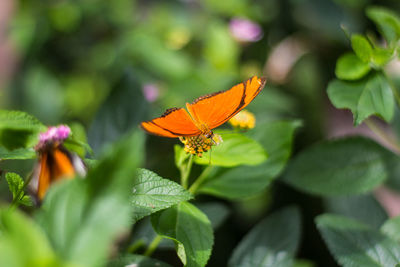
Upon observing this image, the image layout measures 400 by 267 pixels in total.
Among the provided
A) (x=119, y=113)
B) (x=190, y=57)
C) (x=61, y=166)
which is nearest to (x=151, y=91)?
(x=190, y=57)

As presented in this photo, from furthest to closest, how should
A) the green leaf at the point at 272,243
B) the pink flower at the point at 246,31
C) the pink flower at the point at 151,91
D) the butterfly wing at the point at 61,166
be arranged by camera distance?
the pink flower at the point at 246,31 → the pink flower at the point at 151,91 → the green leaf at the point at 272,243 → the butterfly wing at the point at 61,166

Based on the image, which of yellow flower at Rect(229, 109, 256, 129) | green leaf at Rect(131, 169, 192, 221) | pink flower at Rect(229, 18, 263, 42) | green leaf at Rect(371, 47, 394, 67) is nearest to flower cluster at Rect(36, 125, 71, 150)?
Answer: green leaf at Rect(131, 169, 192, 221)

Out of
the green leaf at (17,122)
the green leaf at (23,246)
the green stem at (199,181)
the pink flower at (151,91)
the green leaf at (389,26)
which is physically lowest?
the pink flower at (151,91)

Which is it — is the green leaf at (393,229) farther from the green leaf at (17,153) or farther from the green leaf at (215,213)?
the green leaf at (17,153)

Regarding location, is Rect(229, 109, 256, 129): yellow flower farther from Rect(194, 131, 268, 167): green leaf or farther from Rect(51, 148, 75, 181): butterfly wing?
Rect(51, 148, 75, 181): butterfly wing

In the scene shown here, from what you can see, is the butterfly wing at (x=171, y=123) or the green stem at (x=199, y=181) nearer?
the butterfly wing at (x=171, y=123)

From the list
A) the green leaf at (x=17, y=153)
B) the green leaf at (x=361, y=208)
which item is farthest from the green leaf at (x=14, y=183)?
the green leaf at (x=361, y=208)

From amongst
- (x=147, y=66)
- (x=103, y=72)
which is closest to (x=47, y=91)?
(x=103, y=72)
